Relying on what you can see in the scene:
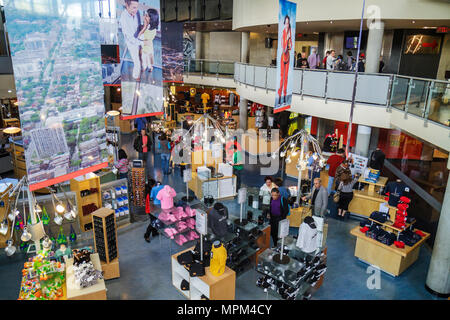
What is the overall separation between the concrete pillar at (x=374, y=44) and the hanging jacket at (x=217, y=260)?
319 inches

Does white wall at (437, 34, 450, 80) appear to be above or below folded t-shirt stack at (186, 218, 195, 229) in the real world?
above

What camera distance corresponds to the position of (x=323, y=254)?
24.1 ft

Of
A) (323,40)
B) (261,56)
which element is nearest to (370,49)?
(323,40)

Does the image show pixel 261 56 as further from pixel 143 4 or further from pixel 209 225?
pixel 209 225

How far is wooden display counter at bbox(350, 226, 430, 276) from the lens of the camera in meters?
7.97

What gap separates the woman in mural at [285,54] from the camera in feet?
24.7

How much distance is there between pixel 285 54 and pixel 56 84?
15.7ft

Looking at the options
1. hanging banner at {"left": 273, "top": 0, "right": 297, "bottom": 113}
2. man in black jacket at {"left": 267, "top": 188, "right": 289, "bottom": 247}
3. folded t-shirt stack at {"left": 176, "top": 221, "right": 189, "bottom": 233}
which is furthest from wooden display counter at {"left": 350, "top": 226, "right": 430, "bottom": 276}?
folded t-shirt stack at {"left": 176, "top": 221, "right": 189, "bottom": 233}

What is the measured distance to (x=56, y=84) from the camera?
5.70 m

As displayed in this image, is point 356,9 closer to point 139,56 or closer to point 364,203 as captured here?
point 364,203

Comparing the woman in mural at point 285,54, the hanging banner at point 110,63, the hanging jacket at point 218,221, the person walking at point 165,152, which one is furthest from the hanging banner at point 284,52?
the hanging banner at point 110,63

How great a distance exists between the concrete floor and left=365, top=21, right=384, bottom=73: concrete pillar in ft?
18.0

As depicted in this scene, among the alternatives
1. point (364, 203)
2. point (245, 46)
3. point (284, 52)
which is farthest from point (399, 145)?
point (284, 52)

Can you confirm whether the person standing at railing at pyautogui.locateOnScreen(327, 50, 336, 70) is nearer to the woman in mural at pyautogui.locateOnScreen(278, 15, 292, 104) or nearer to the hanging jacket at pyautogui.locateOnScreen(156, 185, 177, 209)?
the woman in mural at pyautogui.locateOnScreen(278, 15, 292, 104)
